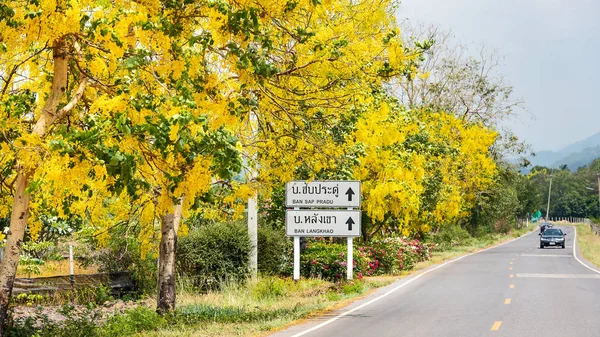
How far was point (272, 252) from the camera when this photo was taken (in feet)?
94.7

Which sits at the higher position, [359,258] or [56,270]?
[359,258]

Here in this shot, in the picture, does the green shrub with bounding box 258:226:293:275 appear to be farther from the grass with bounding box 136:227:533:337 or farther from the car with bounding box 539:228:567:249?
the car with bounding box 539:228:567:249

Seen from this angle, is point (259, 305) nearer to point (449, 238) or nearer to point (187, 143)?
point (187, 143)

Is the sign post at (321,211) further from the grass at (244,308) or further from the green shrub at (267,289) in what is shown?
the green shrub at (267,289)

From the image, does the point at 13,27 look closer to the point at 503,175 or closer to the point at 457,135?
the point at 457,135

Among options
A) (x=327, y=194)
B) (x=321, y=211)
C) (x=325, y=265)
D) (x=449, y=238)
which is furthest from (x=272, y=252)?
(x=449, y=238)

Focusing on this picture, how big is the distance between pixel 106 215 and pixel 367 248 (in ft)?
51.2

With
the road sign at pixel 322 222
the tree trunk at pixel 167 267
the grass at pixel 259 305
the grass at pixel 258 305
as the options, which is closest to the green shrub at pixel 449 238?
the grass at pixel 259 305

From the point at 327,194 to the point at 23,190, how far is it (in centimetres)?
1491

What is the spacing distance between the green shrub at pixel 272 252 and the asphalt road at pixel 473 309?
3654 mm

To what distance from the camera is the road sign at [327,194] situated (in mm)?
27094

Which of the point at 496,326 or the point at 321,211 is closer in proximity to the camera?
the point at 496,326

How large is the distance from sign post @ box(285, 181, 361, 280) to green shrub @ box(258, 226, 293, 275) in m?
1.37

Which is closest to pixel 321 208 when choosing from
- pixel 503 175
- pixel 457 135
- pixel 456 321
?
pixel 456 321
